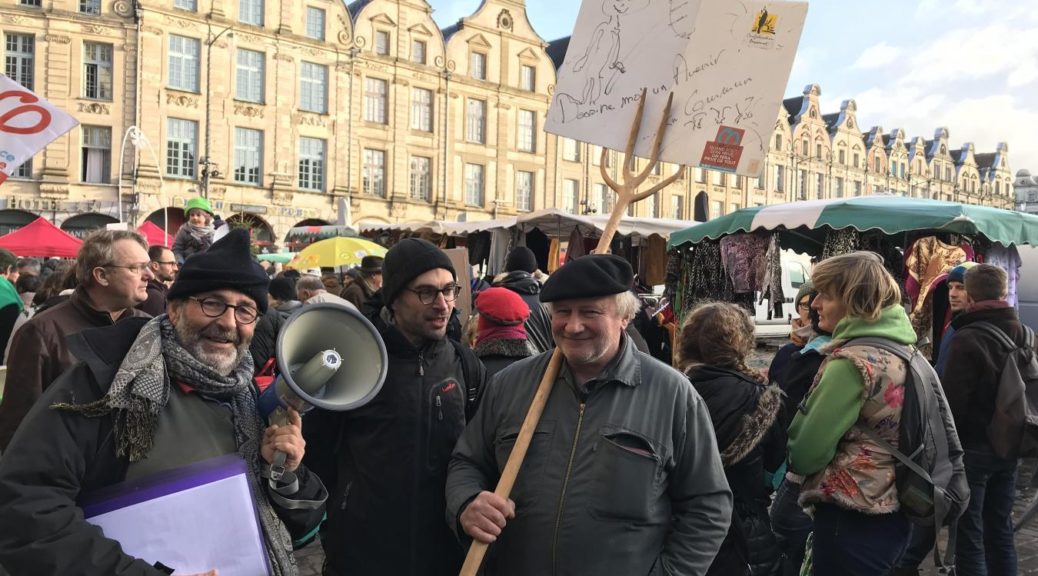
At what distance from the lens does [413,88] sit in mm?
32656

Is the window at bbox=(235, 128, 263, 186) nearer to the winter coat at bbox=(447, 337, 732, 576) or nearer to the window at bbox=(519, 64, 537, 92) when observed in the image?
the window at bbox=(519, 64, 537, 92)

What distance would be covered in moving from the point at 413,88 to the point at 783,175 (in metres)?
27.7

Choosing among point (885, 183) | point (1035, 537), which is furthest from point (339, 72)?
point (885, 183)

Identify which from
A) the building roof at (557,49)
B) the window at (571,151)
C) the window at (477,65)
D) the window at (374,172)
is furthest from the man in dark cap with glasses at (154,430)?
the building roof at (557,49)

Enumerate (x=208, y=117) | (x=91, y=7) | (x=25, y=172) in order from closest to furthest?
(x=25, y=172), (x=91, y=7), (x=208, y=117)

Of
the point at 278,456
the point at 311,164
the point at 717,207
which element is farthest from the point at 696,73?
the point at 717,207

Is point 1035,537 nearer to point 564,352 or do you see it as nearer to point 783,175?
point 564,352

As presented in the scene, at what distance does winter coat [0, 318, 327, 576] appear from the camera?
1695mm

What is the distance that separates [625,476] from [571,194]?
36.8 m

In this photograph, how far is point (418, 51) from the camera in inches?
1291

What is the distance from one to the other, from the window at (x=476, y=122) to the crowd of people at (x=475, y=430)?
31.6 m

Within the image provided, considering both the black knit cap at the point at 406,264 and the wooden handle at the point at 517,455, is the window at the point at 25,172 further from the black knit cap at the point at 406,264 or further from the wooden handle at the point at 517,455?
the wooden handle at the point at 517,455

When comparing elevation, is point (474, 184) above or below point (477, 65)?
below

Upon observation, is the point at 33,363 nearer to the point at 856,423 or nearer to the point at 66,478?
the point at 66,478
